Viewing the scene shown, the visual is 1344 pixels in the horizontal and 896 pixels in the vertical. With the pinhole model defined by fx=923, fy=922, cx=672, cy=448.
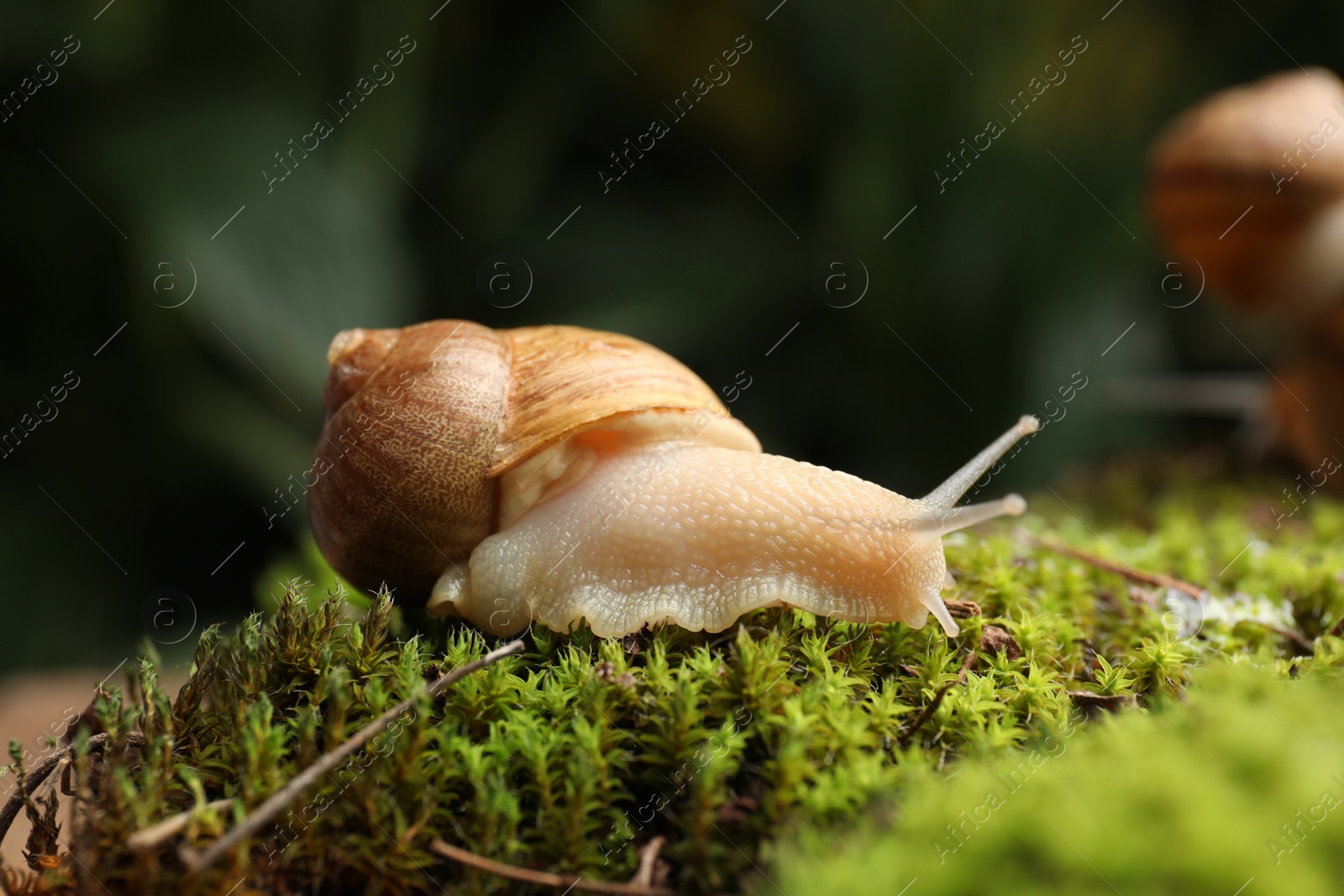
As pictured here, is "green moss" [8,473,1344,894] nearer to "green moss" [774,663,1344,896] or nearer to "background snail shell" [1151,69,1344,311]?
"green moss" [774,663,1344,896]

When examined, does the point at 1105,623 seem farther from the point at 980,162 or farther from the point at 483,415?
the point at 980,162

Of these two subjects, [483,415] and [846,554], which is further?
[483,415]

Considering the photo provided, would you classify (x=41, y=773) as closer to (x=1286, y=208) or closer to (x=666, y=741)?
(x=666, y=741)

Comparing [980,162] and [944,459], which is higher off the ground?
[980,162]

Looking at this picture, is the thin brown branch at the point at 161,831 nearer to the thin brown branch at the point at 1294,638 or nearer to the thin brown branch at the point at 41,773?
the thin brown branch at the point at 41,773

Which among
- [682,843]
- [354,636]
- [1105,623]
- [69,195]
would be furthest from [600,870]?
[69,195]

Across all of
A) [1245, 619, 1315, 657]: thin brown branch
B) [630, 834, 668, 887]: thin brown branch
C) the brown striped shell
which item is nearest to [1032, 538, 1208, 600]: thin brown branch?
[1245, 619, 1315, 657]: thin brown branch

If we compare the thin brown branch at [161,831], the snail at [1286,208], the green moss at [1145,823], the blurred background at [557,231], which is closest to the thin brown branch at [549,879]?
the green moss at [1145,823]
